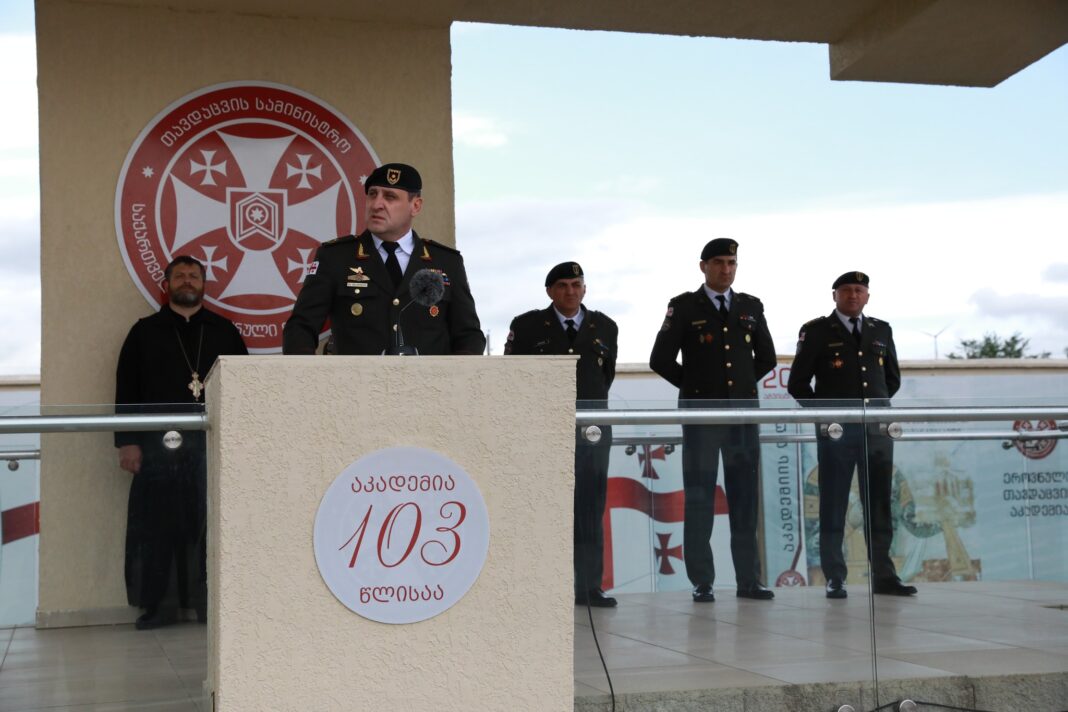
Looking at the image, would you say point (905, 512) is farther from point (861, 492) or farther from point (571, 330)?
point (571, 330)

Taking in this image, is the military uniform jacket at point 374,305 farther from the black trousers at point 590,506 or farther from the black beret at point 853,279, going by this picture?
the black beret at point 853,279

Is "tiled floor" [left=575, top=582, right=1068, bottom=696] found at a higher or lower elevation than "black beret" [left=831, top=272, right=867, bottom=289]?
lower

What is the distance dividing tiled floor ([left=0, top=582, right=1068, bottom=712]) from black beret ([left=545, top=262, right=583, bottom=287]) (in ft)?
9.67

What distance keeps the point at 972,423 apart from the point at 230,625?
8.28ft

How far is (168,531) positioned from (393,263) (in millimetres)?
1317

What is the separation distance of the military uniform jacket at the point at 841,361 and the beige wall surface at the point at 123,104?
2168mm

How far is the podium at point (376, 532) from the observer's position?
3115 mm

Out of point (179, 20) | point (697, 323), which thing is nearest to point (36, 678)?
point (179, 20)

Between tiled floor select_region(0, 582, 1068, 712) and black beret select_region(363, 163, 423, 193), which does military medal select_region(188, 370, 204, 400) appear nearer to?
black beret select_region(363, 163, 423, 193)

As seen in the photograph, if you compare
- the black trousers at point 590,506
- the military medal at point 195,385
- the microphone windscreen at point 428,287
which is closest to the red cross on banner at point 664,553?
the black trousers at point 590,506

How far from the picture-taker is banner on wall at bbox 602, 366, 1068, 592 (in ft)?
13.0

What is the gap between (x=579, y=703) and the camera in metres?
3.73

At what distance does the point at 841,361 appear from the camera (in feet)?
22.4

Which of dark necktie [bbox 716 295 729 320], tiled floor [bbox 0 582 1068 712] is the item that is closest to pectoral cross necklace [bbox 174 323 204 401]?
tiled floor [bbox 0 582 1068 712]
